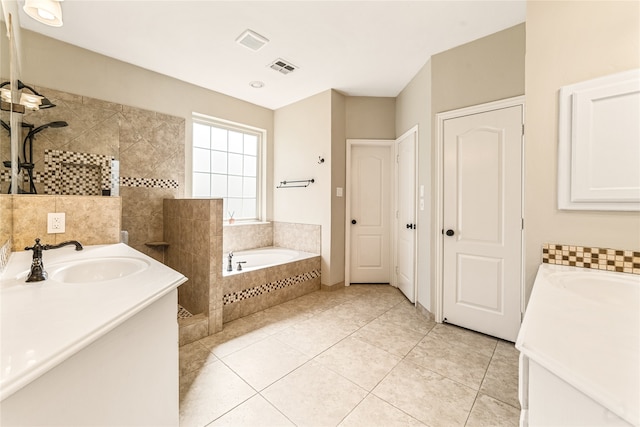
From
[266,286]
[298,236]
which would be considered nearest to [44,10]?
[266,286]

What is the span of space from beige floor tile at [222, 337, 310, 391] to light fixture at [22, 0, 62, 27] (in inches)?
93.6

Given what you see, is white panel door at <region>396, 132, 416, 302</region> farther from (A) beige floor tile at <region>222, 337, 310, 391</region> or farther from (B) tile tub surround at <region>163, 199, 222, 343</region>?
(B) tile tub surround at <region>163, 199, 222, 343</region>

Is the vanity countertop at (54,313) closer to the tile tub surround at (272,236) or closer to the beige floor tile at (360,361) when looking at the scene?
the beige floor tile at (360,361)

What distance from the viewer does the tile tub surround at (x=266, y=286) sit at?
254cm

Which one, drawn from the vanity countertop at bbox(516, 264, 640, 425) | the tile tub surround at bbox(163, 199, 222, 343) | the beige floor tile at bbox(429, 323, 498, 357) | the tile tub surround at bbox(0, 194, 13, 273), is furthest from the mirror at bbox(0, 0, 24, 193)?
the beige floor tile at bbox(429, 323, 498, 357)

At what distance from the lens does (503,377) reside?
1.74 meters

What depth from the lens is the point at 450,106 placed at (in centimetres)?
247

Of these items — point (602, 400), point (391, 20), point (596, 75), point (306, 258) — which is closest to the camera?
point (602, 400)

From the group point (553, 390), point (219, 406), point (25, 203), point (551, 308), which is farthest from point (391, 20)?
point (219, 406)

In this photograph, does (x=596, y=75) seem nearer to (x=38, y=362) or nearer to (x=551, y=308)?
(x=551, y=308)

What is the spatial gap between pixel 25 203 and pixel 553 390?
8.51ft

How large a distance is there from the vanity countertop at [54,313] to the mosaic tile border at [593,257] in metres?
1.88

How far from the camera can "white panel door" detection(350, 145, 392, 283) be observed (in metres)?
3.66

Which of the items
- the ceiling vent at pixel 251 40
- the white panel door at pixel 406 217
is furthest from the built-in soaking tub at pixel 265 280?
the ceiling vent at pixel 251 40
